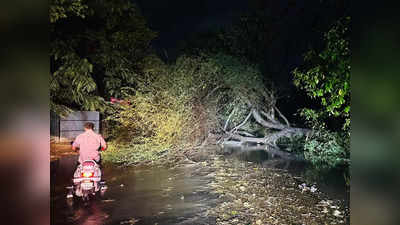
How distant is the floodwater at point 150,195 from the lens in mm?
5512

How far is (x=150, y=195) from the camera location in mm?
7043

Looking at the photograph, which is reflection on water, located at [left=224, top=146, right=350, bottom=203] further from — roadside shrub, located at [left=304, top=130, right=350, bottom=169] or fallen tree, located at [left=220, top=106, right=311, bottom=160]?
fallen tree, located at [left=220, top=106, right=311, bottom=160]

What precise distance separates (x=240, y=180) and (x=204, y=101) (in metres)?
5.89

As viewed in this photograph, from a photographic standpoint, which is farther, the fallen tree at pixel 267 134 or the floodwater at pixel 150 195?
the fallen tree at pixel 267 134

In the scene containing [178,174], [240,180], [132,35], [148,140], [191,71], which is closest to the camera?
[240,180]

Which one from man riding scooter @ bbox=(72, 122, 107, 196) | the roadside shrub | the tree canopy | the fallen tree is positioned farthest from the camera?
the fallen tree

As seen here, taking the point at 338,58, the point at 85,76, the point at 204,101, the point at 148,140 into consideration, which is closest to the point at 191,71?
the point at 204,101

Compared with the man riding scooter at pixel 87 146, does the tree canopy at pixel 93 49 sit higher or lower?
higher

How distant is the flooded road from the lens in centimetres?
548

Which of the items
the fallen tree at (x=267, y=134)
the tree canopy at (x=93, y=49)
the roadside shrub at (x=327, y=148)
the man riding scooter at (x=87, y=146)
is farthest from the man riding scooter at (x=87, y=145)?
the fallen tree at (x=267, y=134)

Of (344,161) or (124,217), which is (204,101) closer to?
(344,161)

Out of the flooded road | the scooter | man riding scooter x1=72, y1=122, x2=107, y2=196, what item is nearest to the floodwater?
the flooded road

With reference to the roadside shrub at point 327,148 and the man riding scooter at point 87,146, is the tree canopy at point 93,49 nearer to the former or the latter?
the man riding scooter at point 87,146
